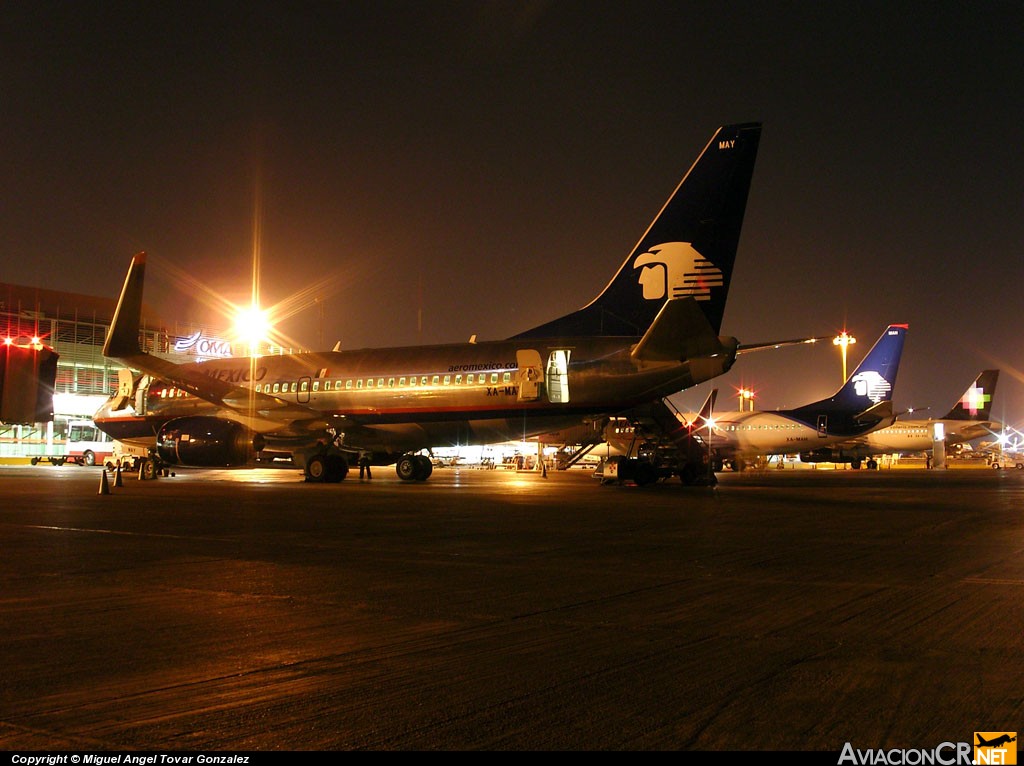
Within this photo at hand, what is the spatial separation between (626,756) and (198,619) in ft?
12.8

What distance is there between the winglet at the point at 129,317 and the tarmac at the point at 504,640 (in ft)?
51.0

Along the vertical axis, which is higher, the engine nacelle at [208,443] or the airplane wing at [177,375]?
the airplane wing at [177,375]

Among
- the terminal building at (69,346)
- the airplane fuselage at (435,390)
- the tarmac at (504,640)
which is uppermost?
the terminal building at (69,346)

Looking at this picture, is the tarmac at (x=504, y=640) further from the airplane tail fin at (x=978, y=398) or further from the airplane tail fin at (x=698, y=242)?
the airplane tail fin at (x=978, y=398)

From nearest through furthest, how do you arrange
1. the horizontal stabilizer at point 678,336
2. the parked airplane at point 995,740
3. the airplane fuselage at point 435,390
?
the parked airplane at point 995,740 < the horizontal stabilizer at point 678,336 < the airplane fuselage at point 435,390

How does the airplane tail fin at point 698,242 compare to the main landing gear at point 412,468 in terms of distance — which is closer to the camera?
the airplane tail fin at point 698,242

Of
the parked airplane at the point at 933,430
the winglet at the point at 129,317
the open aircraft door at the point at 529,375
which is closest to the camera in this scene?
the open aircraft door at the point at 529,375

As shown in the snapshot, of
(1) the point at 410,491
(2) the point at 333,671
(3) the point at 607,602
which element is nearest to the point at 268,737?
(2) the point at 333,671

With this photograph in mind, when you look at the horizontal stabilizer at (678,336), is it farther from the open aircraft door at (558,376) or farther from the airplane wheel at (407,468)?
the airplane wheel at (407,468)

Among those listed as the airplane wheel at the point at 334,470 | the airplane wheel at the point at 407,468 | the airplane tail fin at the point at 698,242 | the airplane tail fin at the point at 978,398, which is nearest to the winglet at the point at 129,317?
the airplane wheel at the point at 334,470

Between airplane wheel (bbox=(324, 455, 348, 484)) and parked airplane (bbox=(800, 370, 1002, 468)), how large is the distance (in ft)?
165

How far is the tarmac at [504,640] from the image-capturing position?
3.92 m

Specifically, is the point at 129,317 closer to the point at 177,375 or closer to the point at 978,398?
the point at 177,375

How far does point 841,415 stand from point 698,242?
1474 inches
